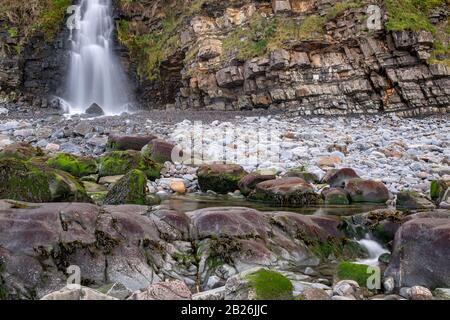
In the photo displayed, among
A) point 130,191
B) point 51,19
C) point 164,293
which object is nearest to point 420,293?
point 164,293

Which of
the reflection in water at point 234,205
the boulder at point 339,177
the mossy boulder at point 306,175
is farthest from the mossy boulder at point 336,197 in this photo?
the mossy boulder at point 306,175

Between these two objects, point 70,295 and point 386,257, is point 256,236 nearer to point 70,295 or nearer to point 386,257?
point 386,257

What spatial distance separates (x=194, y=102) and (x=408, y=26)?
40.4 feet

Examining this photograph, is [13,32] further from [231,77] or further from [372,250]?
[372,250]

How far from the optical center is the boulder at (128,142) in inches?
557

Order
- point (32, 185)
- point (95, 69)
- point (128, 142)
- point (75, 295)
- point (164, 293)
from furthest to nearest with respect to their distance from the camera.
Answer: point (95, 69) → point (128, 142) → point (32, 185) → point (164, 293) → point (75, 295)

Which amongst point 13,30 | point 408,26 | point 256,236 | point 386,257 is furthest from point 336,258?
point 13,30

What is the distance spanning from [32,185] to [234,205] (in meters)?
3.92

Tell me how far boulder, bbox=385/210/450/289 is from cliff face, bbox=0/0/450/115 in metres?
17.6

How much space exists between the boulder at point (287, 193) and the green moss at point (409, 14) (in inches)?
633

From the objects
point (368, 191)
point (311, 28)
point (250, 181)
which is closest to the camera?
point (368, 191)

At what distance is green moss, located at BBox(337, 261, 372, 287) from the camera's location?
518cm

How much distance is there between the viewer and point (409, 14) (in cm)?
2328

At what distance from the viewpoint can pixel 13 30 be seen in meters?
29.5
